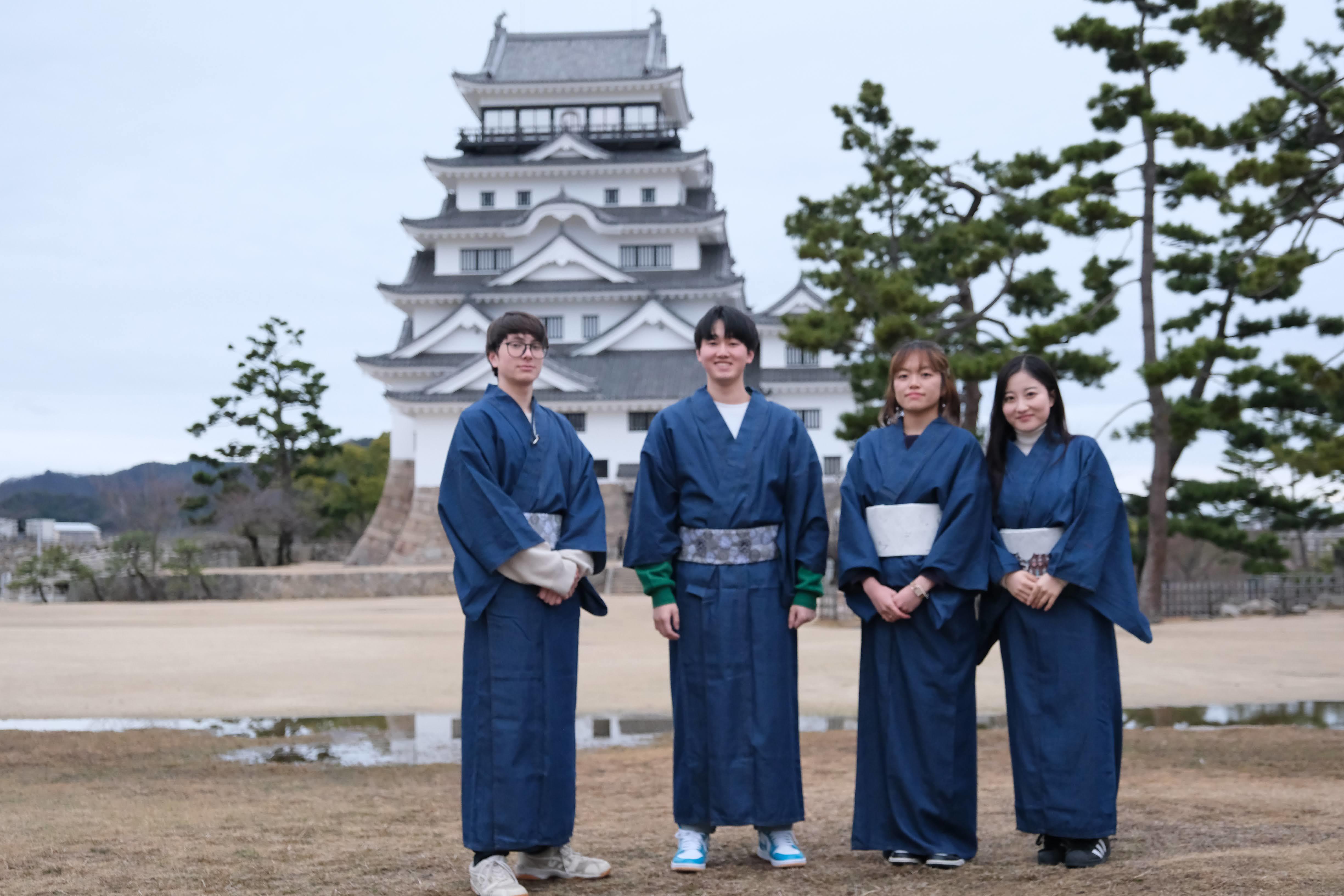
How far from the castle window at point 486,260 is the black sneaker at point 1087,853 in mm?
28547

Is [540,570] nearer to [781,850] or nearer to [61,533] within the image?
[781,850]

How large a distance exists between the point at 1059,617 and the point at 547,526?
1688 millimetres

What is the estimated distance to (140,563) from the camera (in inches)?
953

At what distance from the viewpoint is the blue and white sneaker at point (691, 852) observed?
3656 mm

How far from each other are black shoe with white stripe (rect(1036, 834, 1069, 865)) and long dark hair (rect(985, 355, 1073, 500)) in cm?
111

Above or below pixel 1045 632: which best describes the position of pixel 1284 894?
below

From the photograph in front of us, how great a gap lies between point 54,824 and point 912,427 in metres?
3.66

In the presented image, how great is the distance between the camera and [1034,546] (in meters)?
3.86

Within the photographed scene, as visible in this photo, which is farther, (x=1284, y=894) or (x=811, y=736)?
(x=811, y=736)

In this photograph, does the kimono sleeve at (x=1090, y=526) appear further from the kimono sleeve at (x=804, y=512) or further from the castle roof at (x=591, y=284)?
the castle roof at (x=591, y=284)

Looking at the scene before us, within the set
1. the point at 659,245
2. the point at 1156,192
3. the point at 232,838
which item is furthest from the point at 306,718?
the point at 659,245

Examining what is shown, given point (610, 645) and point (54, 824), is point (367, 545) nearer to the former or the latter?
point (610, 645)

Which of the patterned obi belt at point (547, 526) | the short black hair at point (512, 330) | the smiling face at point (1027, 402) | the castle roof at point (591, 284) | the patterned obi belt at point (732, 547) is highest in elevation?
the castle roof at point (591, 284)

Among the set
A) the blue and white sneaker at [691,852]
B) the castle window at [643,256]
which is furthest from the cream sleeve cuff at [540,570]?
the castle window at [643,256]
